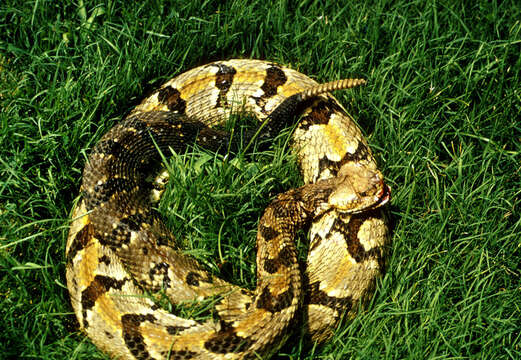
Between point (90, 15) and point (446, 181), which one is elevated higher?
point (90, 15)

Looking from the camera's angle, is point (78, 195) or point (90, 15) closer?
point (78, 195)

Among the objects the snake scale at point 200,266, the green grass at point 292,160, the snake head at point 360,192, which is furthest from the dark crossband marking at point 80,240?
the snake head at point 360,192

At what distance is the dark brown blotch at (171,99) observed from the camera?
181 inches

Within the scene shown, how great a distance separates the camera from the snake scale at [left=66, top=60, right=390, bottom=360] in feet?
11.3

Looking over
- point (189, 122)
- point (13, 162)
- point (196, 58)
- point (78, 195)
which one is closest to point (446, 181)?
point (189, 122)

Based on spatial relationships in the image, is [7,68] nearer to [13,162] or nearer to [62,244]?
[13,162]

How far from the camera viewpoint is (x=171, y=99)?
15.1ft

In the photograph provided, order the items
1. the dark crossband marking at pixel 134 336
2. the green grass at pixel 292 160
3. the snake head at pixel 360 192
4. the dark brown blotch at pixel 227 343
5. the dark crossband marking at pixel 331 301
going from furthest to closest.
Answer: the snake head at pixel 360 192 < the dark crossband marking at pixel 331 301 < the green grass at pixel 292 160 < the dark crossband marking at pixel 134 336 < the dark brown blotch at pixel 227 343

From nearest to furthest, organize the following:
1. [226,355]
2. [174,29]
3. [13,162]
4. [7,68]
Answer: [226,355] → [13,162] → [7,68] → [174,29]

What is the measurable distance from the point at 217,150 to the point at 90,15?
177 centimetres

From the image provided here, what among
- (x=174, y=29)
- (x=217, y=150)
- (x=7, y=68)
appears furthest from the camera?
(x=174, y=29)

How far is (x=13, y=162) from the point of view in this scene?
389 centimetres

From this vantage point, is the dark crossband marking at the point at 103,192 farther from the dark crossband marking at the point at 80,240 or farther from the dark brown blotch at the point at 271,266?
the dark brown blotch at the point at 271,266

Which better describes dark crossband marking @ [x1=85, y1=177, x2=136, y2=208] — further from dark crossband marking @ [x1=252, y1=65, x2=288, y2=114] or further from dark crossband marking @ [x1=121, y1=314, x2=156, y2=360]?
dark crossband marking @ [x1=252, y1=65, x2=288, y2=114]
